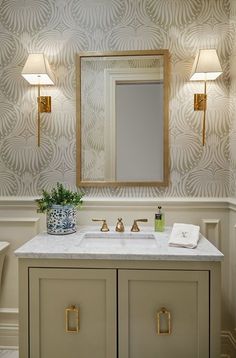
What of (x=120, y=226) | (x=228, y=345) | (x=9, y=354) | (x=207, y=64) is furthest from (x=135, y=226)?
(x=9, y=354)

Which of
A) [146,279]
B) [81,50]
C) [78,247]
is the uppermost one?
[81,50]

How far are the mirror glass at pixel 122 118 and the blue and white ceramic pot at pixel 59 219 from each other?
11.1 inches

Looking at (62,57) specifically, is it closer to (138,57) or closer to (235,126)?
(138,57)

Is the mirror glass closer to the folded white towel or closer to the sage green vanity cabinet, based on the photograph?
the folded white towel

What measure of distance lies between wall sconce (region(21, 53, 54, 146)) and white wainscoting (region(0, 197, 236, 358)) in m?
0.65

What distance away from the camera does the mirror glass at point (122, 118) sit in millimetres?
2061

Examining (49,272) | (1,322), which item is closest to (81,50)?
(49,272)

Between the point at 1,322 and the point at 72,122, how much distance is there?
1.45m

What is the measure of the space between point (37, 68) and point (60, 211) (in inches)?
35.7

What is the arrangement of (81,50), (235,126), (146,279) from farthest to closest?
(81,50) < (235,126) < (146,279)

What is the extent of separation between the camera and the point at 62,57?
→ 83.0 inches

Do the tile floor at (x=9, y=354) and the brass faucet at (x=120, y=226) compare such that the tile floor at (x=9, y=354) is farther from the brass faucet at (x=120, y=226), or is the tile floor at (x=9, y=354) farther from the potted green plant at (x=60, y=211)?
the brass faucet at (x=120, y=226)

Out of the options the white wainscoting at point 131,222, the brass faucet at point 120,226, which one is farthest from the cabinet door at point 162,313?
the white wainscoting at point 131,222

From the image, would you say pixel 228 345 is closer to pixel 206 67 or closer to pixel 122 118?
pixel 122 118
